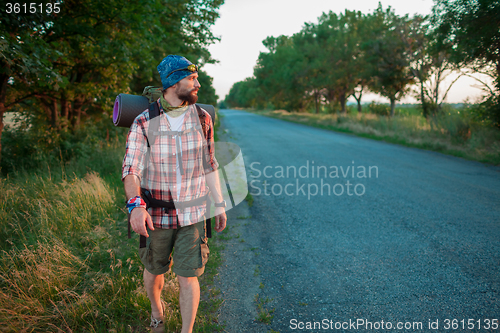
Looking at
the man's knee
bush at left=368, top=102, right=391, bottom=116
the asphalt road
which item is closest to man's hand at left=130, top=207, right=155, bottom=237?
the man's knee

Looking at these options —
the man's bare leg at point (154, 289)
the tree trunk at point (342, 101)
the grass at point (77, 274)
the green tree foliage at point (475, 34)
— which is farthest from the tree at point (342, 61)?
the man's bare leg at point (154, 289)

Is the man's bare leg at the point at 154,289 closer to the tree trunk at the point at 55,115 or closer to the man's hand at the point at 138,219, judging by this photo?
the man's hand at the point at 138,219

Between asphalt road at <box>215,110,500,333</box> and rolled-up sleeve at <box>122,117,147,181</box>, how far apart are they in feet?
5.03

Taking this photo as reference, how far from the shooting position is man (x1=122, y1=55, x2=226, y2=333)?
204cm

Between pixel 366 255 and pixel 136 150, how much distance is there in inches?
117

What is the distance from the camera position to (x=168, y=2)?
10.3 m

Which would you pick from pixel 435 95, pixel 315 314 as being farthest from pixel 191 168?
pixel 435 95

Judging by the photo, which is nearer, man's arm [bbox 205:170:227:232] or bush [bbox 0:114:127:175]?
man's arm [bbox 205:170:227:232]

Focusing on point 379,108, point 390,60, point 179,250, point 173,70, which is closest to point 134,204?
point 179,250

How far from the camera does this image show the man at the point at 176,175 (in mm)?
2039

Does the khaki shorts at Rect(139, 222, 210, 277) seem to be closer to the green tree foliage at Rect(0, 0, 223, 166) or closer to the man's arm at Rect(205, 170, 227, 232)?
the man's arm at Rect(205, 170, 227, 232)

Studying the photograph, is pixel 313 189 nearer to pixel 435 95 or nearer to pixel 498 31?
pixel 498 31

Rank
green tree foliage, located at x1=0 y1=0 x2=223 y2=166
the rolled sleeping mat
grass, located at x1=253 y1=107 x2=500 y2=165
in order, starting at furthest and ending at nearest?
grass, located at x1=253 y1=107 x2=500 y2=165
green tree foliage, located at x1=0 y1=0 x2=223 y2=166
the rolled sleeping mat

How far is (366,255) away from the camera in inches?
143
